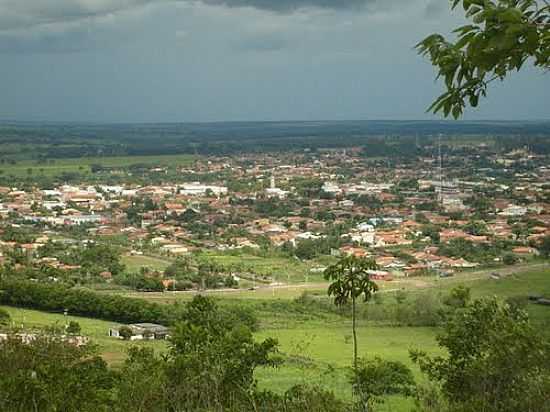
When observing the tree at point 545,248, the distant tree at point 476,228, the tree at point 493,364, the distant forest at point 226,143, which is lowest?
→ the distant tree at point 476,228

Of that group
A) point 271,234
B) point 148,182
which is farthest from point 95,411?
point 148,182

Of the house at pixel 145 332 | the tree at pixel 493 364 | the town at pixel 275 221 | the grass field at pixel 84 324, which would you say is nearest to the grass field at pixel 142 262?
the town at pixel 275 221

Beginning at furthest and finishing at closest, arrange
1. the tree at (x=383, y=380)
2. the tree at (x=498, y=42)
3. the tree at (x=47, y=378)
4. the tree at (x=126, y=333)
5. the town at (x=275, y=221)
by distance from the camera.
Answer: the town at (x=275, y=221)
the tree at (x=126, y=333)
the tree at (x=383, y=380)
the tree at (x=47, y=378)
the tree at (x=498, y=42)

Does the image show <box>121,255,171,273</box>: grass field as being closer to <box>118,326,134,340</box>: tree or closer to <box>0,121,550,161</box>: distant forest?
<box>118,326,134,340</box>: tree

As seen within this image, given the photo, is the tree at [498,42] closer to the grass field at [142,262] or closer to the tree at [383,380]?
the tree at [383,380]

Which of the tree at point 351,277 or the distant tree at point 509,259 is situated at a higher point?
the tree at point 351,277

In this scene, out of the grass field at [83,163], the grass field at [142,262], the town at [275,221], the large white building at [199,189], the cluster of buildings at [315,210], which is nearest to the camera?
the town at [275,221]

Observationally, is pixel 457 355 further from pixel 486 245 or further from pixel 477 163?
pixel 477 163
